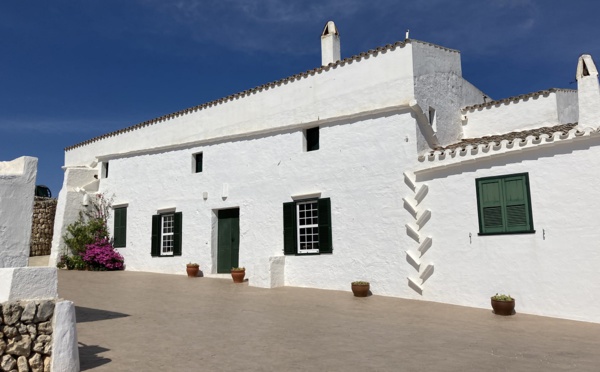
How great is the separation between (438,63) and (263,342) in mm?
9891

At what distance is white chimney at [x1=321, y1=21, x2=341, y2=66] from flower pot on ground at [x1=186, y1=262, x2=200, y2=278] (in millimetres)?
8022

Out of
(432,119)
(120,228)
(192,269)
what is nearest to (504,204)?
(432,119)

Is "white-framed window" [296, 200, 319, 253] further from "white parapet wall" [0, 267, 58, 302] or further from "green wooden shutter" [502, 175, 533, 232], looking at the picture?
"white parapet wall" [0, 267, 58, 302]

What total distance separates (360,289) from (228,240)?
5709 millimetres

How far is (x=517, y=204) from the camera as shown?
1031 centimetres

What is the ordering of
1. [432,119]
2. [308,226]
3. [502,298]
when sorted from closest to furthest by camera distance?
[502,298] < [432,119] < [308,226]

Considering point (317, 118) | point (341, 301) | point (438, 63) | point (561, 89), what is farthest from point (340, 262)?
point (561, 89)

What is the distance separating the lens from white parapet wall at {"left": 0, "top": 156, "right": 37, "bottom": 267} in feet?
22.8

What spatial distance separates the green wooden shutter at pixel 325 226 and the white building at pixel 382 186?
4cm

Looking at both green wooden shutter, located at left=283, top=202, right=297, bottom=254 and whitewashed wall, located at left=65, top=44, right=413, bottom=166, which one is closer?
whitewashed wall, located at left=65, top=44, right=413, bottom=166

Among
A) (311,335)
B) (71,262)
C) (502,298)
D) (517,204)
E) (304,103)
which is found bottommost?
(311,335)

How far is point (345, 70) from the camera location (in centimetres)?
1370

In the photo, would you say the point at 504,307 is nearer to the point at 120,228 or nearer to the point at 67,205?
the point at 120,228

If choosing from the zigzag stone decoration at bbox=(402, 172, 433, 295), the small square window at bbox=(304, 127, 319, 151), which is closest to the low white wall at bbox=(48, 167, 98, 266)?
the small square window at bbox=(304, 127, 319, 151)
